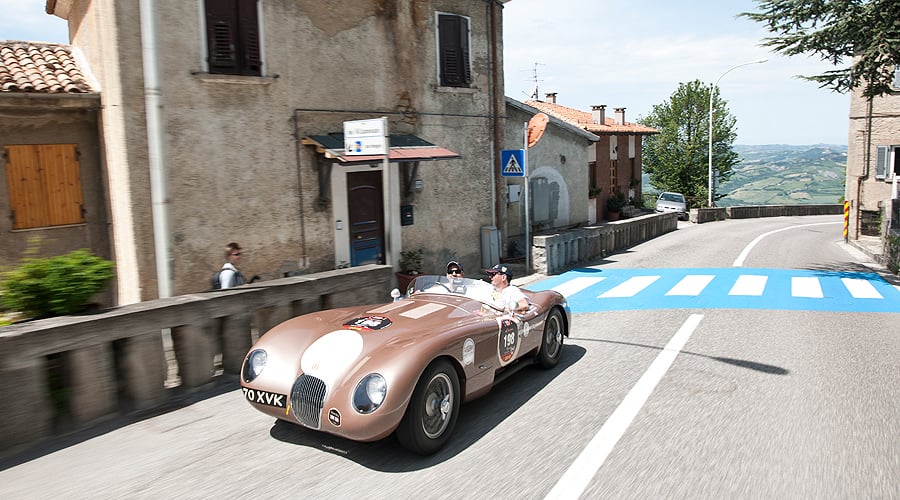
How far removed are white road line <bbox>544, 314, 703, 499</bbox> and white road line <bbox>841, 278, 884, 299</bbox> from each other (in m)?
6.26

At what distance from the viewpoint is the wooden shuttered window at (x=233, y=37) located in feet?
33.7

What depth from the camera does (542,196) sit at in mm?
21047

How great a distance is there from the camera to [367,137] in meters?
8.85

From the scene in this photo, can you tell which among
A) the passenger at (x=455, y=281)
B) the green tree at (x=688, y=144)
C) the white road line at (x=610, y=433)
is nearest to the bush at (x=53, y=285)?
the passenger at (x=455, y=281)

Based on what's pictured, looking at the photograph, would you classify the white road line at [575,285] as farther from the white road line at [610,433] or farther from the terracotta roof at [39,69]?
the terracotta roof at [39,69]

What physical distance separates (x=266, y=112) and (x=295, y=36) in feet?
5.18

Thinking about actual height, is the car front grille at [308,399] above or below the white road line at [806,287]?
above

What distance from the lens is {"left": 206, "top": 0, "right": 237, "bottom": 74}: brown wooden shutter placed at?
10227 millimetres

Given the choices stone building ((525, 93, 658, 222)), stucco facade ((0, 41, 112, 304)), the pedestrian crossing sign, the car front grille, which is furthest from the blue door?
stone building ((525, 93, 658, 222))

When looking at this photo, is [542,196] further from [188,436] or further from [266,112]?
[188,436]

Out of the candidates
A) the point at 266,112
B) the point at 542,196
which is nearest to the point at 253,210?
the point at 266,112

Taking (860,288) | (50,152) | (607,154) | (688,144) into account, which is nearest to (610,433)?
(50,152)

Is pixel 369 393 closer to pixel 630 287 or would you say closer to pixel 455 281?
pixel 455 281

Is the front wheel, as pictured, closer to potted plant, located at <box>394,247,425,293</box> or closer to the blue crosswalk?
the blue crosswalk
